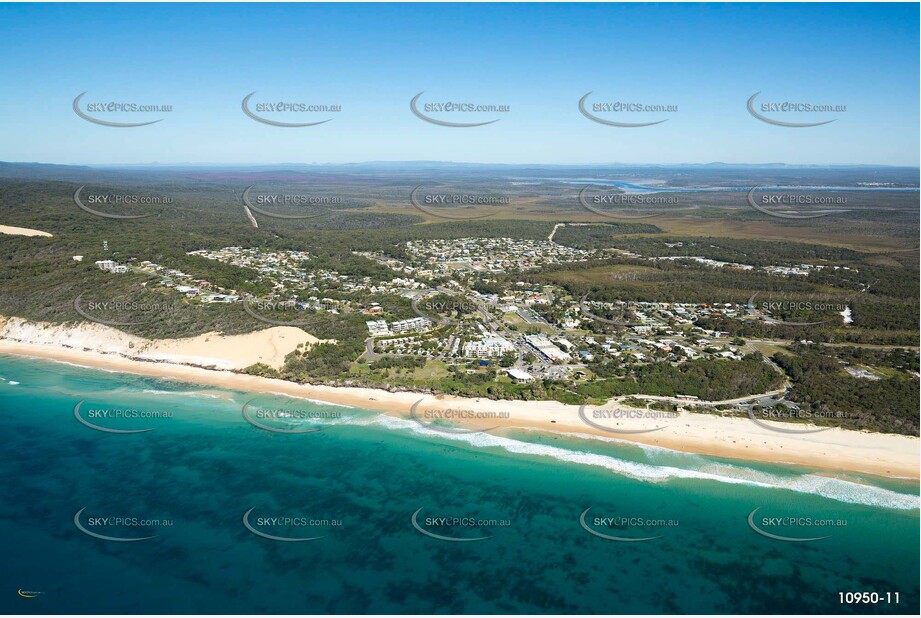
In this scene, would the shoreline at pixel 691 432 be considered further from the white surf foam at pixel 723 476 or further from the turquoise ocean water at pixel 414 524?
the white surf foam at pixel 723 476

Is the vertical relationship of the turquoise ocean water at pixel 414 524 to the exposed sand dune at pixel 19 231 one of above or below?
below

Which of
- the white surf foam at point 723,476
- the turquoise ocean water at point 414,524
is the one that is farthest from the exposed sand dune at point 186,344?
the white surf foam at point 723,476

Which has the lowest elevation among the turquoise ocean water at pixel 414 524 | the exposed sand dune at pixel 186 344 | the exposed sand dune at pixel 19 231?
the turquoise ocean water at pixel 414 524

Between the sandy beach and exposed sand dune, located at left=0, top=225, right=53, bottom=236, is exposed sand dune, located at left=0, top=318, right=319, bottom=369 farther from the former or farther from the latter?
exposed sand dune, located at left=0, top=225, right=53, bottom=236

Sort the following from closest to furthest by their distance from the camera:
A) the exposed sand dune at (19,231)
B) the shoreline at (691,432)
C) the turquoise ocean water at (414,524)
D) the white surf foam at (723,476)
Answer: the turquoise ocean water at (414,524) < the white surf foam at (723,476) < the shoreline at (691,432) < the exposed sand dune at (19,231)

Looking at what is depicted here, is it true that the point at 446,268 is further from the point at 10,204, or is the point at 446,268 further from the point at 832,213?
the point at 832,213

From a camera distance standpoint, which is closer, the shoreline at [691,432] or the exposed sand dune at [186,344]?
the shoreline at [691,432]

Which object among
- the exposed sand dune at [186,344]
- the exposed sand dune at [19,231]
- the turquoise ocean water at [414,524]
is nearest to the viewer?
the turquoise ocean water at [414,524]

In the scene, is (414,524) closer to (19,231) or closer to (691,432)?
(691,432)
